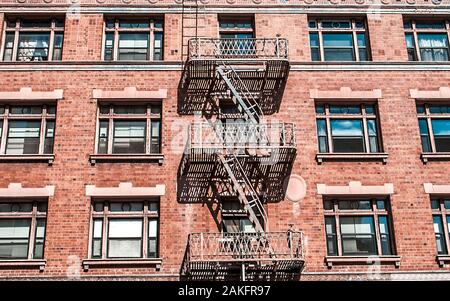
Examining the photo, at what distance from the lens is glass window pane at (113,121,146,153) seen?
21453 mm

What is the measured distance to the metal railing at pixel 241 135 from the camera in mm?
20156

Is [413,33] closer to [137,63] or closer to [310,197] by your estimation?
[310,197]

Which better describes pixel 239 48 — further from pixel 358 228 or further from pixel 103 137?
pixel 358 228

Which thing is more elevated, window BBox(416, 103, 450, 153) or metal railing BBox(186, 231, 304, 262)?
window BBox(416, 103, 450, 153)

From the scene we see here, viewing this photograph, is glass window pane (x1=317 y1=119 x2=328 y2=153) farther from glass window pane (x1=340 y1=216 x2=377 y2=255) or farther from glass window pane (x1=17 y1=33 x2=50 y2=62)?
glass window pane (x1=17 y1=33 x2=50 y2=62)

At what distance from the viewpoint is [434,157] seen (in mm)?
21141

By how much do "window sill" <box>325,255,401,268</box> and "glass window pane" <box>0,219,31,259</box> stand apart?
30.5 feet

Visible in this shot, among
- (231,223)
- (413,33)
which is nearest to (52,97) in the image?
(231,223)

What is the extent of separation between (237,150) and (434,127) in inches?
272

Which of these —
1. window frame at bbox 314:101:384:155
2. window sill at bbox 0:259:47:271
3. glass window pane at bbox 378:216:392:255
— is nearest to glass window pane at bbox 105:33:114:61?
window frame at bbox 314:101:384:155

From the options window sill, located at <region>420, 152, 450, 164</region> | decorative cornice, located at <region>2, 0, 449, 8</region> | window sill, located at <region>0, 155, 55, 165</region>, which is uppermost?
decorative cornice, located at <region>2, 0, 449, 8</region>

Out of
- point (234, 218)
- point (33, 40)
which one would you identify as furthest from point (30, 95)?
point (234, 218)

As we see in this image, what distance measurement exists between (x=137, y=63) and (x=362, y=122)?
7.94 metres

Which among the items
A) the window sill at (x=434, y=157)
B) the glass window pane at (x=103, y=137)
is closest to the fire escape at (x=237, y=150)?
the glass window pane at (x=103, y=137)
